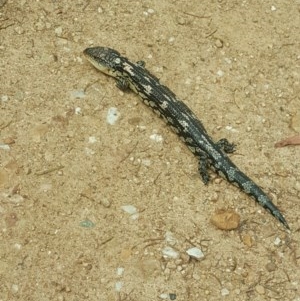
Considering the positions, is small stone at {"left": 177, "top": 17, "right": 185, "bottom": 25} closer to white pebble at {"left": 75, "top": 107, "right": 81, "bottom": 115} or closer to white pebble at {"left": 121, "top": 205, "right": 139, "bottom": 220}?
white pebble at {"left": 75, "top": 107, "right": 81, "bottom": 115}

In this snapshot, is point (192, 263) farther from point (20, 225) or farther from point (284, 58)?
point (284, 58)

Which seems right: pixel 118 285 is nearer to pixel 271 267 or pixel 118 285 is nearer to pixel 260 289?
pixel 260 289

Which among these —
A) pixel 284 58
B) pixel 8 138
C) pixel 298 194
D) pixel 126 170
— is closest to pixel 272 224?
pixel 298 194

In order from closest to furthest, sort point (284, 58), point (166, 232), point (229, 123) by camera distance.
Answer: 1. point (166, 232)
2. point (229, 123)
3. point (284, 58)

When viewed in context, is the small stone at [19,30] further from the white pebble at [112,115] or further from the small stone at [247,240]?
the small stone at [247,240]

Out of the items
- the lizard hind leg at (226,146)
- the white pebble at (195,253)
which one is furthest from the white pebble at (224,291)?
the lizard hind leg at (226,146)

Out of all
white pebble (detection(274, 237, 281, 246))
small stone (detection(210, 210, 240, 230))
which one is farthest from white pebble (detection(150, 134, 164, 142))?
white pebble (detection(274, 237, 281, 246))

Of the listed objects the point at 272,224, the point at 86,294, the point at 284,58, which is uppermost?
the point at 284,58
